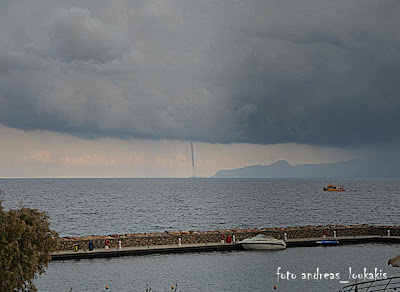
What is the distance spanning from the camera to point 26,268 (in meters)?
25.1

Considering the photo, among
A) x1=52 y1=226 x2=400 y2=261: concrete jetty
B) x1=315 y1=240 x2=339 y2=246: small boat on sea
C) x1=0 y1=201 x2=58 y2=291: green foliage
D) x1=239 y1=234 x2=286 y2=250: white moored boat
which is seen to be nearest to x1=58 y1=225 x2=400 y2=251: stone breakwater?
x1=52 y1=226 x2=400 y2=261: concrete jetty

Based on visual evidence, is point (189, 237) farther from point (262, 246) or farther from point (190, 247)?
point (262, 246)

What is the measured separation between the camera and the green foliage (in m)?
23.9

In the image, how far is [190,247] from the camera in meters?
51.0

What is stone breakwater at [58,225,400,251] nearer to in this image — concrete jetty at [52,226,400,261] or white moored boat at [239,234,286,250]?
concrete jetty at [52,226,400,261]

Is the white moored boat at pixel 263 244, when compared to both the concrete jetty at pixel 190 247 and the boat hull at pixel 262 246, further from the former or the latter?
the concrete jetty at pixel 190 247

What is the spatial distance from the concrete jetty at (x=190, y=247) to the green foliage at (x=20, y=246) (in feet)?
A: 67.5

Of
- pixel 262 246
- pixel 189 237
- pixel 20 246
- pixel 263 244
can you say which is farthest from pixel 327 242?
pixel 20 246

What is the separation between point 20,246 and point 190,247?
27.7 metres

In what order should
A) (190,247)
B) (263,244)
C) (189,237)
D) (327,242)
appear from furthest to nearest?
(327,242)
(189,237)
(263,244)
(190,247)

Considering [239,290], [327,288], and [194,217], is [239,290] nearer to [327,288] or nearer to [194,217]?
[327,288]

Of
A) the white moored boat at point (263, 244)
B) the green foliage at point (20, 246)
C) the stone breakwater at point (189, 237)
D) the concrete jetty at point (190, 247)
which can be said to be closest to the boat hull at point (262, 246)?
the white moored boat at point (263, 244)

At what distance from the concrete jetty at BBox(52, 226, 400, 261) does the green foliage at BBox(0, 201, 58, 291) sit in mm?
20585

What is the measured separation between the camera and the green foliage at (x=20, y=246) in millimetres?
23930
